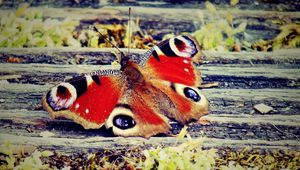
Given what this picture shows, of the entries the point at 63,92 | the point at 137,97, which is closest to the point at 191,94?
the point at 137,97

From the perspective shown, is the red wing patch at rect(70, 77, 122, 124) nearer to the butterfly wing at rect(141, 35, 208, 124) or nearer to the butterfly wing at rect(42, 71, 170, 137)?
the butterfly wing at rect(42, 71, 170, 137)

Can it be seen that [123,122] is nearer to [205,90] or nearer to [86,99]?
[86,99]

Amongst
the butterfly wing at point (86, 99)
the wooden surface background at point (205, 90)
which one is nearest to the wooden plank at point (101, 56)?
the wooden surface background at point (205, 90)

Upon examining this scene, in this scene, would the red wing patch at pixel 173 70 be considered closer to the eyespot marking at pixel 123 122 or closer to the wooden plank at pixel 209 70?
the wooden plank at pixel 209 70

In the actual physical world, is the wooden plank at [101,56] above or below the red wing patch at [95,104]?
above

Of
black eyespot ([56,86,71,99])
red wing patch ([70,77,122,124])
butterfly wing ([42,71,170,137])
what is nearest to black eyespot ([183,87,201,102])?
butterfly wing ([42,71,170,137])

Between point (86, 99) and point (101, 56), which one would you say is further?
point (101, 56)
